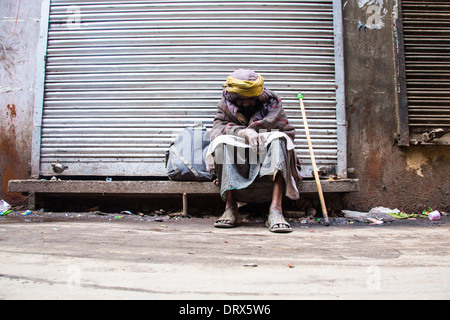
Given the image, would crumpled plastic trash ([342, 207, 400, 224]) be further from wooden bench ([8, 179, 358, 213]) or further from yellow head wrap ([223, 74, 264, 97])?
yellow head wrap ([223, 74, 264, 97])

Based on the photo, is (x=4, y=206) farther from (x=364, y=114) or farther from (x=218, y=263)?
(x=364, y=114)

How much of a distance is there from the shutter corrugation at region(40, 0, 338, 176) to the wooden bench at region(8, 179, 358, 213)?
0.93 ft

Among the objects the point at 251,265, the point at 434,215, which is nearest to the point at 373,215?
the point at 434,215

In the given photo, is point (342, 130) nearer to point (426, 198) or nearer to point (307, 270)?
point (426, 198)

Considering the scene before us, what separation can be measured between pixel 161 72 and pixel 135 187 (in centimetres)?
141

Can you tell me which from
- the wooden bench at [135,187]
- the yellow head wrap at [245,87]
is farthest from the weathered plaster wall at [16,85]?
the yellow head wrap at [245,87]

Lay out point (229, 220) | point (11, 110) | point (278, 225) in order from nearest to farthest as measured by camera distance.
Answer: point (278, 225) < point (229, 220) < point (11, 110)

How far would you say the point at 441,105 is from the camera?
3838mm

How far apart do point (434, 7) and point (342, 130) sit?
75.2 inches

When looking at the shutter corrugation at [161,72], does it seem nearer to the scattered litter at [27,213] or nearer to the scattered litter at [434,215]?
the scattered litter at [27,213]

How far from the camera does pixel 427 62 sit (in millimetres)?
3865

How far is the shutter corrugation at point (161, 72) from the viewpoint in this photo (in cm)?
383

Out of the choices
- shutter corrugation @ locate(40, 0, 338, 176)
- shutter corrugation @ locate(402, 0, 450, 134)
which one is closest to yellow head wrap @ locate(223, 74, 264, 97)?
shutter corrugation @ locate(40, 0, 338, 176)
